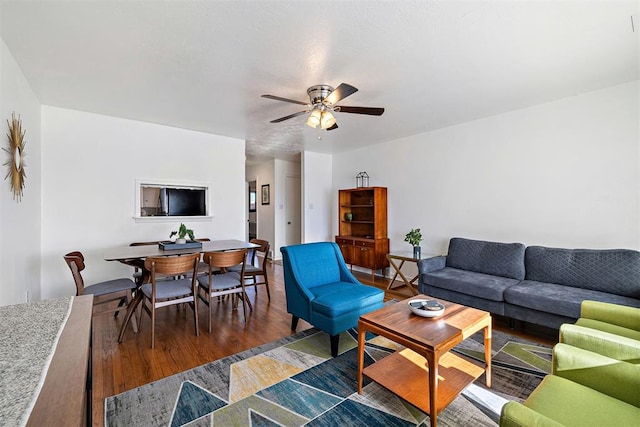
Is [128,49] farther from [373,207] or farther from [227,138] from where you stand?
[373,207]

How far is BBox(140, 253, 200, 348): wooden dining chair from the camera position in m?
2.62

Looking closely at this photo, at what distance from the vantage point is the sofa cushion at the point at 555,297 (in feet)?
8.21

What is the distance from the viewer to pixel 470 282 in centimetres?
321

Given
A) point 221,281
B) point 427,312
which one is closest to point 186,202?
point 221,281

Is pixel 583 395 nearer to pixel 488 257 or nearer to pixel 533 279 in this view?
pixel 533 279

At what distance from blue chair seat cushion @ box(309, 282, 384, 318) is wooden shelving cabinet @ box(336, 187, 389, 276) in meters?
2.22

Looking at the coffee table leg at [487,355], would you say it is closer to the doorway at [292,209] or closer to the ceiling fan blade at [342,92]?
the ceiling fan blade at [342,92]

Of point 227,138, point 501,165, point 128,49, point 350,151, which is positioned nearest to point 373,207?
point 350,151

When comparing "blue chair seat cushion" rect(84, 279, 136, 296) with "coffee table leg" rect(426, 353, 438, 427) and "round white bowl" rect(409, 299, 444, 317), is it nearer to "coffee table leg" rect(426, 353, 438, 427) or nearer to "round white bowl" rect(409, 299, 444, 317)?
"round white bowl" rect(409, 299, 444, 317)

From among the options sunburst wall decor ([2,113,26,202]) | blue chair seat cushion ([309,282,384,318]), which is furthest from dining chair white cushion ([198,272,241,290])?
sunburst wall decor ([2,113,26,202])

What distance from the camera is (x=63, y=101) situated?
336cm

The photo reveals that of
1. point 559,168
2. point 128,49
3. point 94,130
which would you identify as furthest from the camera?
point 94,130

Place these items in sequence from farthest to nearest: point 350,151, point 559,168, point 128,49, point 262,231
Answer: point 262,231 → point 350,151 → point 559,168 → point 128,49

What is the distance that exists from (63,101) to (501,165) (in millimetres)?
5554
